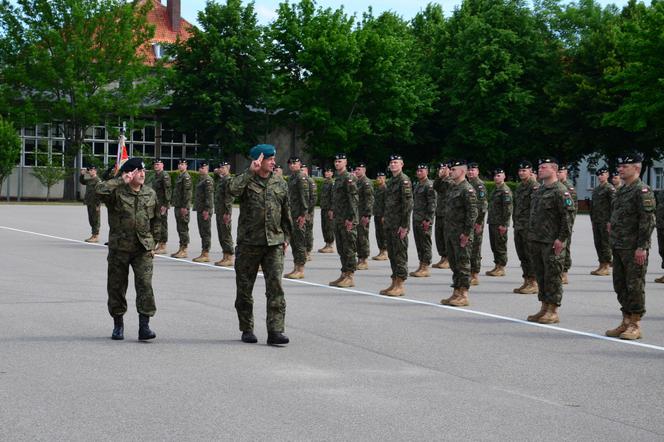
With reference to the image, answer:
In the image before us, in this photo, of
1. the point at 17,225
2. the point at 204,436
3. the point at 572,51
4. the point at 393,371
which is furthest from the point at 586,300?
the point at 572,51

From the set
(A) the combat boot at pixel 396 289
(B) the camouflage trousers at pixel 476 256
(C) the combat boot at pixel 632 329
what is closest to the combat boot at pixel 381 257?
(B) the camouflage trousers at pixel 476 256

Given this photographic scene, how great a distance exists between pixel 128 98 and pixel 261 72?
341 inches

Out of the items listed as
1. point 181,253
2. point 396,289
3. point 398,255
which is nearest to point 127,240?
point 398,255

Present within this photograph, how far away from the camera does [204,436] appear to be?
612 cm

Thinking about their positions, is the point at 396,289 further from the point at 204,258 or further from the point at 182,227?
the point at 182,227

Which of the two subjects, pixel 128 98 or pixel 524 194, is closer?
pixel 524 194

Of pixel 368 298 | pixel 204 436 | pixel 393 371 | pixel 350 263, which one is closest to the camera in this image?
pixel 204 436

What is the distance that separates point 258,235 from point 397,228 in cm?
470

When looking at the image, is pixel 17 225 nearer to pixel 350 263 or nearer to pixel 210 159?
pixel 350 263

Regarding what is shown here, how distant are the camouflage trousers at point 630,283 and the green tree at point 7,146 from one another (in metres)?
54.4

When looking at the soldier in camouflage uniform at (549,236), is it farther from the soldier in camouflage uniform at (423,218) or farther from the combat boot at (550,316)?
the soldier in camouflage uniform at (423,218)

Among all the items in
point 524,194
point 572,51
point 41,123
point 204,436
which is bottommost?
point 204,436

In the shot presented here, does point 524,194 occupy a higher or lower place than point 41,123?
lower

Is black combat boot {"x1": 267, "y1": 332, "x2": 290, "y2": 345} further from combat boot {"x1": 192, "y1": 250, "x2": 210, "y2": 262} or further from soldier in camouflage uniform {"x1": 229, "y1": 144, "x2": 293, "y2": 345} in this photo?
combat boot {"x1": 192, "y1": 250, "x2": 210, "y2": 262}
